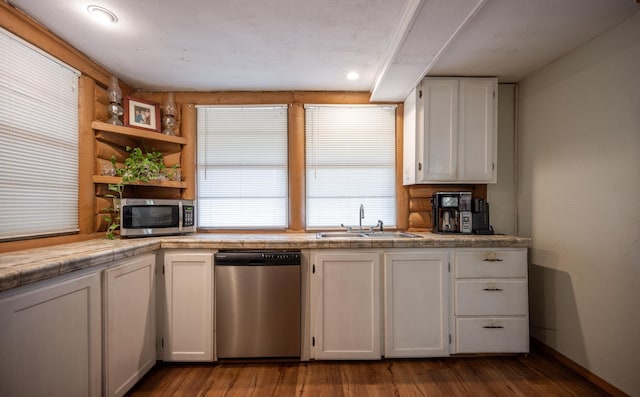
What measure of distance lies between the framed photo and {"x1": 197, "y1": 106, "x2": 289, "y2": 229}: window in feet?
1.28

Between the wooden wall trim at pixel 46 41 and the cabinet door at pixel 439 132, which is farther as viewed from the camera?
the cabinet door at pixel 439 132

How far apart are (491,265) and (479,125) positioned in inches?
48.5

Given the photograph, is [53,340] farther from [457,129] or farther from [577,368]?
[577,368]

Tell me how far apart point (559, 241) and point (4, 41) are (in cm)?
409

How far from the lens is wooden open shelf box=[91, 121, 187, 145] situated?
2.21 meters

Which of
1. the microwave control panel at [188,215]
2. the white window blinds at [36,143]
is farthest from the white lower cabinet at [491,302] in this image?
the white window blinds at [36,143]

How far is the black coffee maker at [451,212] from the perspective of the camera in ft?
8.05

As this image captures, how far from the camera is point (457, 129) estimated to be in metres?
2.43

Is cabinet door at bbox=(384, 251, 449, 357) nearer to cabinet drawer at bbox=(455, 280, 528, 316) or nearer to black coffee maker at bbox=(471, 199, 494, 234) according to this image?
cabinet drawer at bbox=(455, 280, 528, 316)

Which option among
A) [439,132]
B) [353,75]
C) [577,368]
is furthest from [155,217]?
[577,368]

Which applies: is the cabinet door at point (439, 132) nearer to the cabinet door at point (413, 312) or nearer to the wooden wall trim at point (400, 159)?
the wooden wall trim at point (400, 159)

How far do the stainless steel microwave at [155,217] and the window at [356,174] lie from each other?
3.78 feet

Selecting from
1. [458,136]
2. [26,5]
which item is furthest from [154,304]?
[458,136]

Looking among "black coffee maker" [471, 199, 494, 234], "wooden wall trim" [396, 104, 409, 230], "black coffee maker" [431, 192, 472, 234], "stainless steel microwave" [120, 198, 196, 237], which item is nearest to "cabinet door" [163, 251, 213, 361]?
"stainless steel microwave" [120, 198, 196, 237]
